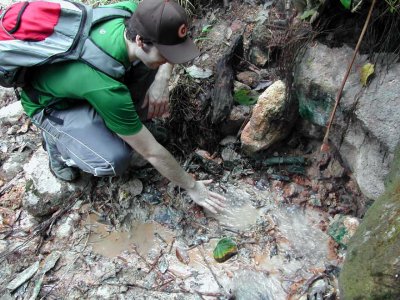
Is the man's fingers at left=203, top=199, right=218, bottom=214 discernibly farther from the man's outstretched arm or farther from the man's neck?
the man's neck

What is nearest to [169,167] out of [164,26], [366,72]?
[164,26]

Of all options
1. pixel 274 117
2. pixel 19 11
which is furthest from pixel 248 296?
pixel 19 11

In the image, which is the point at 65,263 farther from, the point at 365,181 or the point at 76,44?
the point at 365,181

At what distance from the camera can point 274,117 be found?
10.4 ft

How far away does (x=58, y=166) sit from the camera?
3428mm

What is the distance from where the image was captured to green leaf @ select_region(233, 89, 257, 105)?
3.46m

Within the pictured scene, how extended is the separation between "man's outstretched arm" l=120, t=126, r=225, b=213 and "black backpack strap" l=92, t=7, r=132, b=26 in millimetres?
732

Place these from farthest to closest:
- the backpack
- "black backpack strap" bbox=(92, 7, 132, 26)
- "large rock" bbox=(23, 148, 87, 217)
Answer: "large rock" bbox=(23, 148, 87, 217) < "black backpack strap" bbox=(92, 7, 132, 26) < the backpack

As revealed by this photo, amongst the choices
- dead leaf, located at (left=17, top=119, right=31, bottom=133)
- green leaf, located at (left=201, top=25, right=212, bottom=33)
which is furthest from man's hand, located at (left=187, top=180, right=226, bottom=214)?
dead leaf, located at (left=17, top=119, right=31, bottom=133)

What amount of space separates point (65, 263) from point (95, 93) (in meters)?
1.36

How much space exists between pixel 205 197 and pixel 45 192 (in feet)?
4.31

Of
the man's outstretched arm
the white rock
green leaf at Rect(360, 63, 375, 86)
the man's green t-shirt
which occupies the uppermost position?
green leaf at Rect(360, 63, 375, 86)

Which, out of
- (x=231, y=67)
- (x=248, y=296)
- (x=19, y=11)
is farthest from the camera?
(x=231, y=67)

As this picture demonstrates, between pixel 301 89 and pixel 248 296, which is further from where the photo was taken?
pixel 301 89
